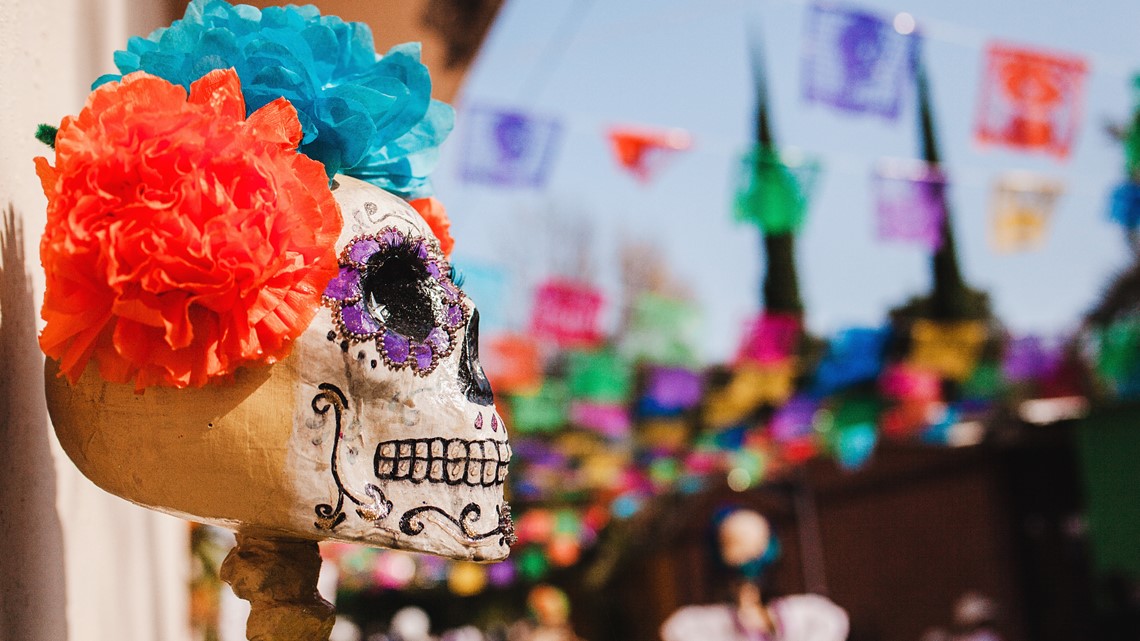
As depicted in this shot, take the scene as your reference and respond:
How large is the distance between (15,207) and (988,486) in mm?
11267

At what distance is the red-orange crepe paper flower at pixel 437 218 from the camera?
1.29 metres

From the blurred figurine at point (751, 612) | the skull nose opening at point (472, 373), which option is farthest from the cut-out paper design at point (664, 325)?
the skull nose opening at point (472, 373)

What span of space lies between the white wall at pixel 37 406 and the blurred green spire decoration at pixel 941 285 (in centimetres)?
1191

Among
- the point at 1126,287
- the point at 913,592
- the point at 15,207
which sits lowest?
the point at 913,592

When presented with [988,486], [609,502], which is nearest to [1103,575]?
[988,486]

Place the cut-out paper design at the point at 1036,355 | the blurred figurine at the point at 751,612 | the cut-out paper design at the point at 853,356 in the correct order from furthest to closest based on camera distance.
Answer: the cut-out paper design at the point at 1036,355
the cut-out paper design at the point at 853,356
the blurred figurine at the point at 751,612

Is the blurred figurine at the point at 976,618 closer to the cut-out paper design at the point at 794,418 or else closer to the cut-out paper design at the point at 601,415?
the cut-out paper design at the point at 794,418

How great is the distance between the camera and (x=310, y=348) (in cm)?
101

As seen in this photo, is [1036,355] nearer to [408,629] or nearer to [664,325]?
[664,325]

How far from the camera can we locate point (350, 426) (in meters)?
1.04

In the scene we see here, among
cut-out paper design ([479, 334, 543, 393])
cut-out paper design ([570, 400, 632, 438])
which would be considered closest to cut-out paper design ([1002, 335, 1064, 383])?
cut-out paper design ([570, 400, 632, 438])

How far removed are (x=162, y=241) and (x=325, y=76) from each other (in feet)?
1.12

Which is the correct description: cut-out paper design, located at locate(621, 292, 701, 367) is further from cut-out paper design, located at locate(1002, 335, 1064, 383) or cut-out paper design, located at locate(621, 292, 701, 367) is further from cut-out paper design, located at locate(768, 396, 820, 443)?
cut-out paper design, located at locate(1002, 335, 1064, 383)

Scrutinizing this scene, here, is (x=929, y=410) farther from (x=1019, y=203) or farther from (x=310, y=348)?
(x=310, y=348)
